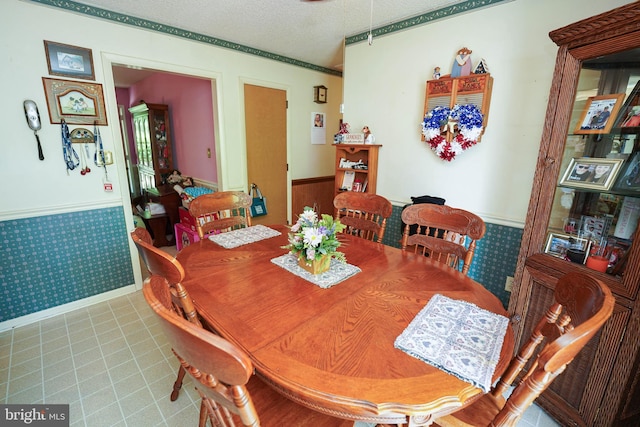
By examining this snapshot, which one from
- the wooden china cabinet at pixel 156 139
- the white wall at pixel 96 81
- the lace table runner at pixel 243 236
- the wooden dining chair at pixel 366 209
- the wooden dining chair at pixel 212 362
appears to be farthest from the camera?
the wooden china cabinet at pixel 156 139

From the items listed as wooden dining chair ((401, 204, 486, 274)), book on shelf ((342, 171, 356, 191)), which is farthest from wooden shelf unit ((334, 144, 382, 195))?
wooden dining chair ((401, 204, 486, 274))

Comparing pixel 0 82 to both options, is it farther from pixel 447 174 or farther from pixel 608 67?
pixel 608 67

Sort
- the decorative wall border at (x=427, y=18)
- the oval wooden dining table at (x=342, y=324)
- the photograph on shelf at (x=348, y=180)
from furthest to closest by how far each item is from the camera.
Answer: the photograph on shelf at (x=348, y=180), the decorative wall border at (x=427, y=18), the oval wooden dining table at (x=342, y=324)

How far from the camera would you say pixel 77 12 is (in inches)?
88.0

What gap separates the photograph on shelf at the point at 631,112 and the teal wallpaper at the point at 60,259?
366cm

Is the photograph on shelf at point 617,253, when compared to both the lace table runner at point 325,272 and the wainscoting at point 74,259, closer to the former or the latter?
the wainscoting at point 74,259

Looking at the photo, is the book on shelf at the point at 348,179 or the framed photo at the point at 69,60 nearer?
the framed photo at the point at 69,60

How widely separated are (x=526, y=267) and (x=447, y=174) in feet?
3.60

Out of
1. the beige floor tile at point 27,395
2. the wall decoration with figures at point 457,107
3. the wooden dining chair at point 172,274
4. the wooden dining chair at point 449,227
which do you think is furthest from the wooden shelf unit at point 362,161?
the beige floor tile at point 27,395

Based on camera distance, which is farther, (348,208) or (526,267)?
(348,208)

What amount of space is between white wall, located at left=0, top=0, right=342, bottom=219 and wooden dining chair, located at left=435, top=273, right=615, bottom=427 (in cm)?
307

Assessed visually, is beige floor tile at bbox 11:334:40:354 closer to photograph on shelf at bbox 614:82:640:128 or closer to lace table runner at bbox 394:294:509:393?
lace table runner at bbox 394:294:509:393

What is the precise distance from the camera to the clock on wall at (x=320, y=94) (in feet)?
13.3

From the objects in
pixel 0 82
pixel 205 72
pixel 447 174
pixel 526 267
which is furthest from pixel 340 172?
pixel 0 82
